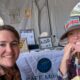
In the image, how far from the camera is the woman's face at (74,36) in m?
1.17

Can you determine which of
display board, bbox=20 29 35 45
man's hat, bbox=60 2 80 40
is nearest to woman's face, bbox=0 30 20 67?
man's hat, bbox=60 2 80 40

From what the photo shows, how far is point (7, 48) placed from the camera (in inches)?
40.8

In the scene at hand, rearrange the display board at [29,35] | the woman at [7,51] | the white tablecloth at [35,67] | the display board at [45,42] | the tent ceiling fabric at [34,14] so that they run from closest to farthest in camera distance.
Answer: the woman at [7,51] → the white tablecloth at [35,67] → the display board at [45,42] → the display board at [29,35] → the tent ceiling fabric at [34,14]

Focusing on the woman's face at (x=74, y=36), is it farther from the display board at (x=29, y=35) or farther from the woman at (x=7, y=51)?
the display board at (x=29, y=35)

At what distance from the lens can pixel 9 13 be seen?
12.8ft

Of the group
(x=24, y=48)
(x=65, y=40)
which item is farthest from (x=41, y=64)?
(x=24, y=48)

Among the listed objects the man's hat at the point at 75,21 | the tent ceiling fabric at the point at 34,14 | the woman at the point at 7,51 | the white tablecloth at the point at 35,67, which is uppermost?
the tent ceiling fabric at the point at 34,14

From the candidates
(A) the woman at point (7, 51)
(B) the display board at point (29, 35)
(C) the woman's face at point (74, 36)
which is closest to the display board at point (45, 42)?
(B) the display board at point (29, 35)

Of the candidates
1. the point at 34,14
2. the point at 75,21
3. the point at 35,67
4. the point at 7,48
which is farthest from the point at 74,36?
the point at 34,14

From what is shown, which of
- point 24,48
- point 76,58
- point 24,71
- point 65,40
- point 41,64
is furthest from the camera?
point 24,48

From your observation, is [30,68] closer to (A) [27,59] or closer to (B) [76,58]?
(A) [27,59]

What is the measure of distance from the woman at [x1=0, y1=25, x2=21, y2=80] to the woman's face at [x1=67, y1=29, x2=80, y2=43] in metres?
0.27

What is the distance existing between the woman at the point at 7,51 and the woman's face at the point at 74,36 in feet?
0.89

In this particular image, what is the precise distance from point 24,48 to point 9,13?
111cm
